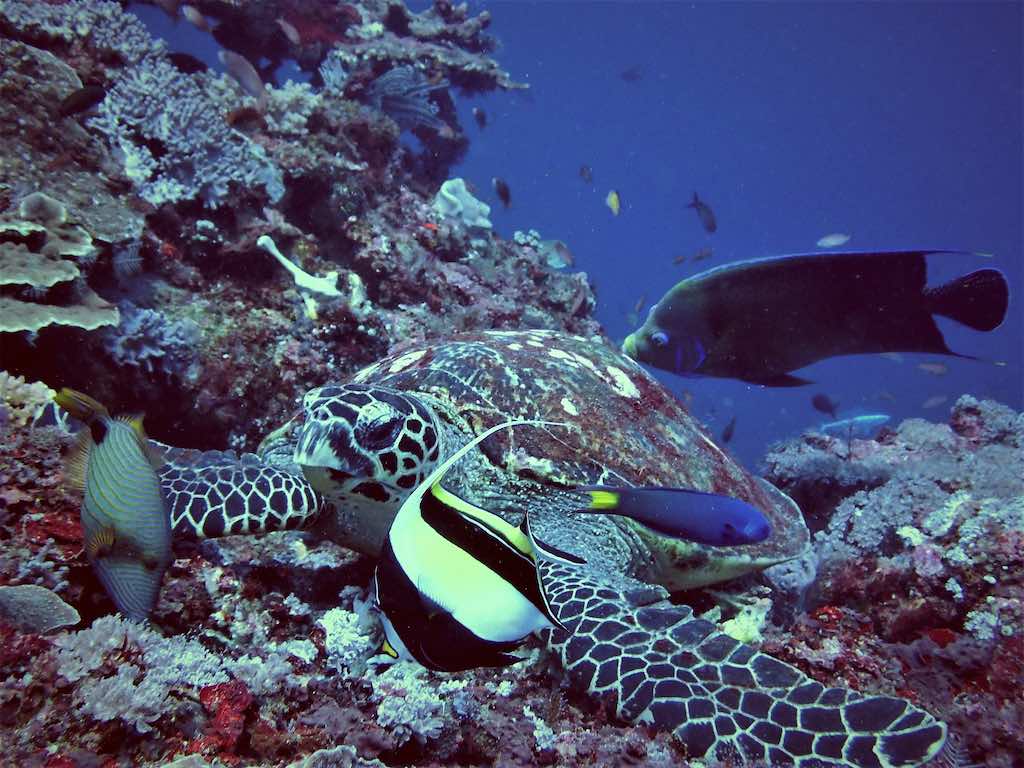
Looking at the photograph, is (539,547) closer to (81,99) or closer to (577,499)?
(577,499)

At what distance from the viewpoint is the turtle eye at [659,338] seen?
2.86 m

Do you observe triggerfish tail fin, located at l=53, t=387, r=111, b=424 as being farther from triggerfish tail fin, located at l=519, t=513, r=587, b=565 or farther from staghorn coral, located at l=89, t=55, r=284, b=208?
staghorn coral, located at l=89, t=55, r=284, b=208

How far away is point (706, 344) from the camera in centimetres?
286

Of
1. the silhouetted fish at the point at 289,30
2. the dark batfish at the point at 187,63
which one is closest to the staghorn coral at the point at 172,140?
the dark batfish at the point at 187,63

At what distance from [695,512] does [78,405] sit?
201 cm

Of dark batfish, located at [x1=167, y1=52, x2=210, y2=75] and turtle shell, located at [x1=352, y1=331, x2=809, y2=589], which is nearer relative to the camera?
turtle shell, located at [x1=352, y1=331, x2=809, y2=589]

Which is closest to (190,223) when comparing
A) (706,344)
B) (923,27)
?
(706,344)

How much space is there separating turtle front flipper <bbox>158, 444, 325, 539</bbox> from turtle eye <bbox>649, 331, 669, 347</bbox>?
5.84ft

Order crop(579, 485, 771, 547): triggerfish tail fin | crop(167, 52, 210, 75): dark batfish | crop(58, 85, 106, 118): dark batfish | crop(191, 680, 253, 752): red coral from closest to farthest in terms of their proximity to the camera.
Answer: crop(191, 680, 253, 752): red coral < crop(579, 485, 771, 547): triggerfish tail fin < crop(58, 85, 106, 118): dark batfish < crop(167, 52, 210, 75): dark batfish

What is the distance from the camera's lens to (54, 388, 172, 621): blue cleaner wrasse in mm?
1747


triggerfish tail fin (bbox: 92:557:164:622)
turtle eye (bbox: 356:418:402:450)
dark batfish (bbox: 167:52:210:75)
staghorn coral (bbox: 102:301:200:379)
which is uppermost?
dark batfish (bbox: 167:52:210:75)

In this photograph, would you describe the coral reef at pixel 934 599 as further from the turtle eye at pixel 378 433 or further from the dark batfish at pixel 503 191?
the dark batfish at pixel 503 191

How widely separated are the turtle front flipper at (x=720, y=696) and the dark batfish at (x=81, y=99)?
15.9 ft

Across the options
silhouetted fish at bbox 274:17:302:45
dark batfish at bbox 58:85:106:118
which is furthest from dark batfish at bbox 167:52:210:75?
dark batfish at bbox 58:85:106:118
